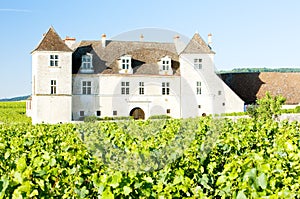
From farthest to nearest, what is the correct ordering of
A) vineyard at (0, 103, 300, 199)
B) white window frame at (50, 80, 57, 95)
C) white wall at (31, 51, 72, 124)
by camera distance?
white window frame at (50, 80, 57, 95), white wall at (31, 51, 72, 124), vineyard at (0, 103, 300, 199)

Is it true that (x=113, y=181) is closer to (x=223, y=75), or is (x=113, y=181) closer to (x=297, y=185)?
(x=297, y=185)

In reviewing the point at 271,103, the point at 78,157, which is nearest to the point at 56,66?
the point at 271,103

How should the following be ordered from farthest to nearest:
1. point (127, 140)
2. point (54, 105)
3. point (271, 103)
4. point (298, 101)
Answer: point (298, 101) < point (54, 105) < point (271, 103) < point (127, 140)

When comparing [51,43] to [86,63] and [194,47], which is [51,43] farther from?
[194,47]

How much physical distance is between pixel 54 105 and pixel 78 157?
3027 cm

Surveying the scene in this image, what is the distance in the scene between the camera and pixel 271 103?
29.2 m

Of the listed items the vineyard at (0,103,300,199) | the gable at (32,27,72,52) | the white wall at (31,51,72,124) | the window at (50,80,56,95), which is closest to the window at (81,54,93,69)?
the white wall at (31,51,72,124)

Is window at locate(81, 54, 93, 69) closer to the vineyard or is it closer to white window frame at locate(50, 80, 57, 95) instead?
white window frame at locate(50, 80, 57, 95)

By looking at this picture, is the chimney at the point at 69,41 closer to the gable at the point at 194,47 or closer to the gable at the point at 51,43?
the gable at the point at 51,43

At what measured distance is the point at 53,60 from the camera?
38.2m

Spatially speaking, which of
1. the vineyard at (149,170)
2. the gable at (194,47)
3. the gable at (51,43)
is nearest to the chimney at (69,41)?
the gable at (51,43)

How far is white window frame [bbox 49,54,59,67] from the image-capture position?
125 ft

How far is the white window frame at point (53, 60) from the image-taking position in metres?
38.1

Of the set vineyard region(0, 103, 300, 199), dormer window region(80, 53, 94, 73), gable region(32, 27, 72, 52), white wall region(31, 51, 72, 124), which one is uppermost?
gable region(32, 27, 72, 52)
